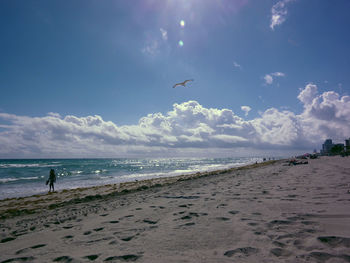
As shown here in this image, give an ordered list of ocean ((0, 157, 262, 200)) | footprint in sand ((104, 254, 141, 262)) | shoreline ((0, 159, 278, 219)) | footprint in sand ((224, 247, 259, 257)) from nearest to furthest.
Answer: footprint in sand ((224, 247, 259, 257)) < footprint in sand ((104, 254, 141, 262)) < shoreline ((0, 159, 278, 219)) < ocean ((0, 157, 262, 200))

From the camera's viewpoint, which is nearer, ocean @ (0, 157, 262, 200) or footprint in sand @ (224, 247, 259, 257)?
footprint in sand @ (224, 247, 259, 257)

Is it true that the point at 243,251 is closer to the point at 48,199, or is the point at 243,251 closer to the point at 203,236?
the point at 203,236

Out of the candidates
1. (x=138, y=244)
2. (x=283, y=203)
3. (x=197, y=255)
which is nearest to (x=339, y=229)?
(x=283, y=203)

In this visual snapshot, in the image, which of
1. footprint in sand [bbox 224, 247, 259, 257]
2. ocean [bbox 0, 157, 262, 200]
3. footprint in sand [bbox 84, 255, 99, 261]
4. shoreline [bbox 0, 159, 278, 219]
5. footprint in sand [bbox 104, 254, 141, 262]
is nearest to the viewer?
footprint in sand [bbox 224, 247, 259, 257]

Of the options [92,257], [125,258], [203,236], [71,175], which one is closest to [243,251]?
[203,236]

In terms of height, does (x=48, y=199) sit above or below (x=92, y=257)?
below

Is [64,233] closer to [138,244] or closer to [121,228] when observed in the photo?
[121,228]

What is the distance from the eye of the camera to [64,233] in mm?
4781

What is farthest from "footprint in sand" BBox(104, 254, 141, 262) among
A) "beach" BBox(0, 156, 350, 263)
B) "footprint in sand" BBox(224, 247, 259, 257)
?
"footprint in sand" BBox(224, 247, 259, 257)

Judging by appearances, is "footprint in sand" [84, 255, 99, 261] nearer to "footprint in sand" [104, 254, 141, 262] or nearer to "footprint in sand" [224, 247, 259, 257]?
"footprint in sand" [104, 254, 141, 262]

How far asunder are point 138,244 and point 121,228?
4.03ft

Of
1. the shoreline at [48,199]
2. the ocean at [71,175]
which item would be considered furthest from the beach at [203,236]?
the ocean at [71,175]

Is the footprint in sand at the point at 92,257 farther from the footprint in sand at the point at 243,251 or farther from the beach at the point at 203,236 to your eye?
the footprint in sand at the point at 243,251

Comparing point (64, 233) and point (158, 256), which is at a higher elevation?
point (158, 256)
